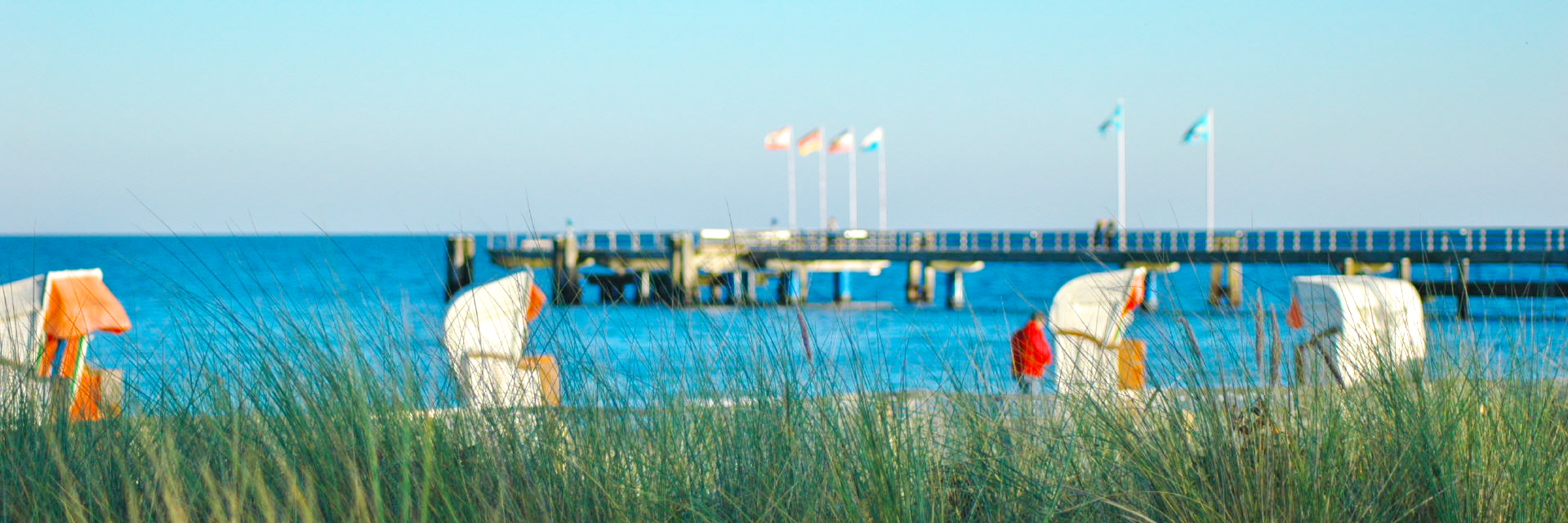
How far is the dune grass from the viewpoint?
7.94 ft

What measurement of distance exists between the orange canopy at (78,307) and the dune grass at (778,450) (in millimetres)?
2484

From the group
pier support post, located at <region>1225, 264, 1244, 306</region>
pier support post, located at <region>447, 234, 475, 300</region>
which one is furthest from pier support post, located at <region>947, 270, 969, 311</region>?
pier support post, located at <region>447, 234, 475, 300</region>

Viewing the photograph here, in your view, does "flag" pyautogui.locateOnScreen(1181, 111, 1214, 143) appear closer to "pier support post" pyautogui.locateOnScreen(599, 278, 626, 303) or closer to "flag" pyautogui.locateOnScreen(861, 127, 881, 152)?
"flag" pyautogui.locateOnScreen(861, 127, 881, 152)

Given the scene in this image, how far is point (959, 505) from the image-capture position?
107 inches

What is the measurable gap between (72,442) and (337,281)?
656 millimetres

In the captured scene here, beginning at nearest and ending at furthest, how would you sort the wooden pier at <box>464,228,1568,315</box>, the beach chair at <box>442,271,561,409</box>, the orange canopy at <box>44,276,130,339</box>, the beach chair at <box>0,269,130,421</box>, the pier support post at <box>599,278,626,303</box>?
the beach chair at <box>442,271,561,409</box> < the pier support post at <box>599,278,626,303</box> < the beach chair at <box>0,269,130,421</box> < the orange canopy at <box>44,276,130,339</box> < the wooden pier at <box>464,228,1568,315</box>

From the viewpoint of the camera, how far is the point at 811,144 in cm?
4331

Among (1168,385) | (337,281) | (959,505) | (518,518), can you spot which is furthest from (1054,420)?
(337,281)

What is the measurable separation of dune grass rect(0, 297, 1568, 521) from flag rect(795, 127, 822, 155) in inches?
1589

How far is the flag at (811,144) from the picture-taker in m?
43.2

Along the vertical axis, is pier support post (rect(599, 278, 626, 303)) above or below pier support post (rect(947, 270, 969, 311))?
above

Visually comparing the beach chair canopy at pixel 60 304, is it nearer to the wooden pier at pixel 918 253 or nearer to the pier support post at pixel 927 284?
the wooden pier at pixel 918 253

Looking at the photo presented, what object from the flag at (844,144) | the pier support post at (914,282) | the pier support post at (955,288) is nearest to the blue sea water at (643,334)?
the pier support post at (955,288)

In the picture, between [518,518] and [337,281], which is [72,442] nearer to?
[337,281]
